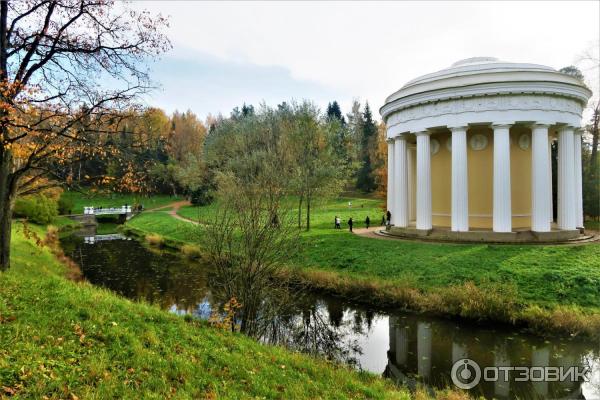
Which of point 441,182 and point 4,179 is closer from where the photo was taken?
point 4,179

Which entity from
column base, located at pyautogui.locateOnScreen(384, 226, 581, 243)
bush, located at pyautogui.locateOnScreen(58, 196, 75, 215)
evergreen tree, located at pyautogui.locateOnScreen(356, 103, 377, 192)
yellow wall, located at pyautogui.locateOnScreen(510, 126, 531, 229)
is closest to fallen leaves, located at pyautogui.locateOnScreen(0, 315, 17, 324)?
column base, located at pyautogui.locateOnScreen(384, 226, 581, 243)

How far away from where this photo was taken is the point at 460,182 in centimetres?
1739

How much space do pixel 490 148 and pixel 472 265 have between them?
780 centimetres

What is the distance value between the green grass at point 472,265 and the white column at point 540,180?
1983mm

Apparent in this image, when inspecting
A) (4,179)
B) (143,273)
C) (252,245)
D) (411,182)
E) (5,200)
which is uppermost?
(411,182)

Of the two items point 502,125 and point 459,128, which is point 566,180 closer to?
point 502,125

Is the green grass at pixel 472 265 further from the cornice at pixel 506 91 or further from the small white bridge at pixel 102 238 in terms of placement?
the small white bridge at pixel 102 238

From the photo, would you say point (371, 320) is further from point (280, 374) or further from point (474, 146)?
point (474, 146)

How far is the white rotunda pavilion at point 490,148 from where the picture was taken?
16.8 m

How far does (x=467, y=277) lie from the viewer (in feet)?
42.7

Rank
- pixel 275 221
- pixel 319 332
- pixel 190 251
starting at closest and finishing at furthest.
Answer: pixel 275 221
pixel 319 332
pixel 190 251

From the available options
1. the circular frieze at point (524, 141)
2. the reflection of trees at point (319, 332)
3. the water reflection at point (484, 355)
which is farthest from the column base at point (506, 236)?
the reflection of trees at point (319, 332)

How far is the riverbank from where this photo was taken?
10875 mm

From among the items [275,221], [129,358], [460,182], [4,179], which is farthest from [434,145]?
[129,358]
